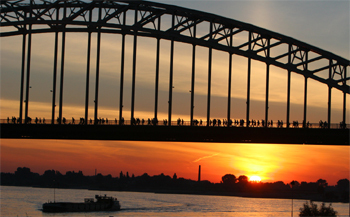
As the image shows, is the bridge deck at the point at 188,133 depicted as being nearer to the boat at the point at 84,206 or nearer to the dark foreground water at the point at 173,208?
the dark foreground water at the point at 173,208

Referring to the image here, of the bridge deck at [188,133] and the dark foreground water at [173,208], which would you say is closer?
the bridge deck at [188,133]

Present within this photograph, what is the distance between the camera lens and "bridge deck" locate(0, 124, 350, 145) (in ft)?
153

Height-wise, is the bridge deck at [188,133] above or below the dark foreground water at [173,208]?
above

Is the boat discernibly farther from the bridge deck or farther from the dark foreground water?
the bridge deck

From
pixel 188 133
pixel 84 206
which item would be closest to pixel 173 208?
pixel 84 206

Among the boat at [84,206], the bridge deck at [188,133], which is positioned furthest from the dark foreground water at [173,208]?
the bridge deck at [188,133]

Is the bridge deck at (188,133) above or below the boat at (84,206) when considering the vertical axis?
above

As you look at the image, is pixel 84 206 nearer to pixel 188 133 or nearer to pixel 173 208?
pixel 173 208

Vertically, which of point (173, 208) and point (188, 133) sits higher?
point (188, 133)

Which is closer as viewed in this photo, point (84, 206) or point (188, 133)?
point (188, 133)

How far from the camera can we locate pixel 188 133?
47.2 m

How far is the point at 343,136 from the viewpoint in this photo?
46.6 meters

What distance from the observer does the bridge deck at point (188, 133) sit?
4678cm

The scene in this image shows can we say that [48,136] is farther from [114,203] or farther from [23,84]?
[114,203]
